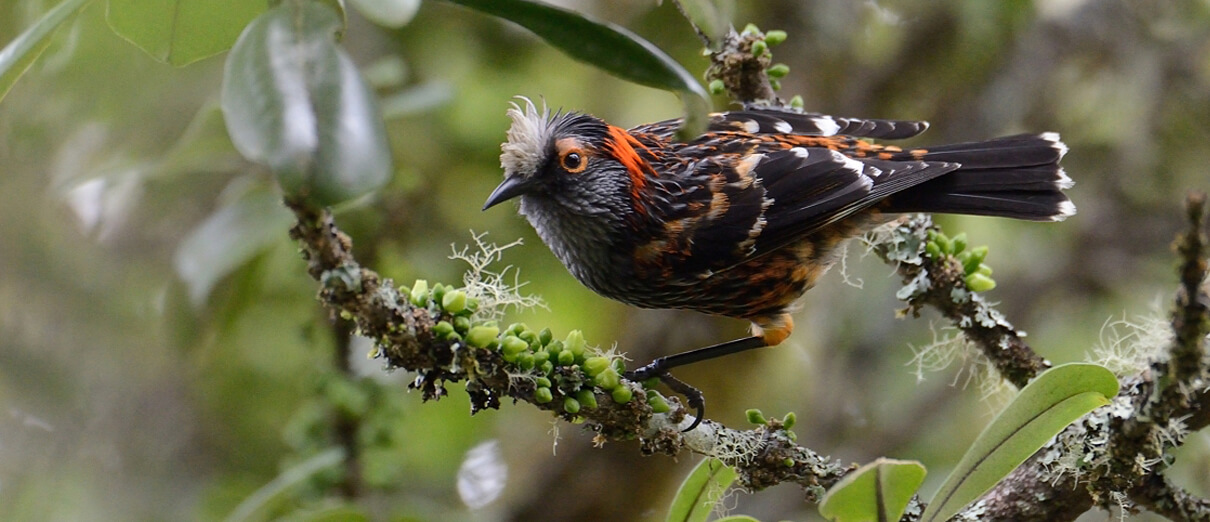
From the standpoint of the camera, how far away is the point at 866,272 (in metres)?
4.38

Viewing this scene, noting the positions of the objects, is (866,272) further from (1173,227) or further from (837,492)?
(837,492)

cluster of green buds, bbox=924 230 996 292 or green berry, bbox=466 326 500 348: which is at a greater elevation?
cluster of green buds, bbox=924 230 996 292

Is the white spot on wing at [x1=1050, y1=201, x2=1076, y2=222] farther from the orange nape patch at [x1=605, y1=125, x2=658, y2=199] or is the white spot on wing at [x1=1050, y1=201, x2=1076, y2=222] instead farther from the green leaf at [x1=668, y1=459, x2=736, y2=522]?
the green leaf at [x1=668, y1=459, x2=736, y2=522]

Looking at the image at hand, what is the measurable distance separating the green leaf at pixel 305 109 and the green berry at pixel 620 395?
2.13 ft

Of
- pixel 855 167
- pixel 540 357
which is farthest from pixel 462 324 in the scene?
pixel 855 167

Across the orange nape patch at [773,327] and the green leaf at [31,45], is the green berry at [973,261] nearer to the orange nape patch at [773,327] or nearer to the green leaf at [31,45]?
the orange nape patch at [773,327]

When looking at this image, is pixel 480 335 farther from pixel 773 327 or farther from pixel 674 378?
pixel 773 327

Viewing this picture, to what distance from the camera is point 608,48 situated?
130 centimetres

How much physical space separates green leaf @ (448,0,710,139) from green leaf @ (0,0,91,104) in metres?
0.51

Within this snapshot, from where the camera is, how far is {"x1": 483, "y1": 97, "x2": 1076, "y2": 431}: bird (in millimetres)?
2295

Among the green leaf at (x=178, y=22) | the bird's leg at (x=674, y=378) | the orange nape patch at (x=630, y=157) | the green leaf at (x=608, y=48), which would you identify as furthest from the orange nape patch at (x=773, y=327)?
the green leaf at (x=178, y=22)

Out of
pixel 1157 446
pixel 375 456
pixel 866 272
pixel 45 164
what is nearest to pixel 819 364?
pixel 866 272

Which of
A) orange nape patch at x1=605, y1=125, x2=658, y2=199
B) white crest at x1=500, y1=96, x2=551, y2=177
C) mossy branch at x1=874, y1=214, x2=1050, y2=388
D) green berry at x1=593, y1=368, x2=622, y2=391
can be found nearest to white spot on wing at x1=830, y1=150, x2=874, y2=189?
mossy branch at x1=874, y1=214, x2=1050, y2=388

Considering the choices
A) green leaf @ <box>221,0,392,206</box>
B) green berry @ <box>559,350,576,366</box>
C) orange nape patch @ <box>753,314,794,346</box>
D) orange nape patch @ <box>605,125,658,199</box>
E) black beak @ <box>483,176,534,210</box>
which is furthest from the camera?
orange nape patch @ <box>753,314,794,346</box>
